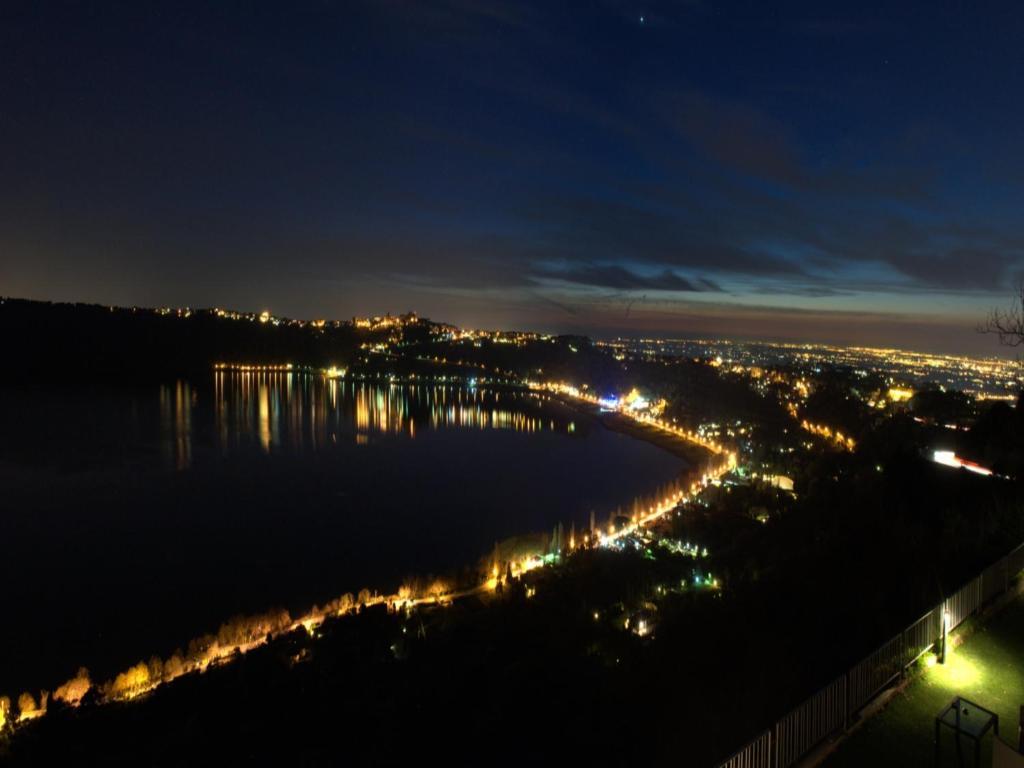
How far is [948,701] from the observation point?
2.50 meters

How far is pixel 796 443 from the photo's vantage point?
65.2 feet

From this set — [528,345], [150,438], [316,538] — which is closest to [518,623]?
[316,538]

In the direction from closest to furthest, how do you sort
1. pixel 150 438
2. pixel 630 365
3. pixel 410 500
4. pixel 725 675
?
pixel 725 675 → pixel 410 500 → pixel 150 438 → pixel 630 365

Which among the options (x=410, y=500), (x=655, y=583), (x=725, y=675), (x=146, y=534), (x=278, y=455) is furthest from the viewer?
(x=278, y=455)

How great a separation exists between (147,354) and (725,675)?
169 feet

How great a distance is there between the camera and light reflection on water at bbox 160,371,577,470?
22.1 m

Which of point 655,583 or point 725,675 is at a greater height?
point 725,675

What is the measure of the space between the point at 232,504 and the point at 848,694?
14.2 meters

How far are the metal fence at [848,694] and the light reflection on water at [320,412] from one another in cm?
1848

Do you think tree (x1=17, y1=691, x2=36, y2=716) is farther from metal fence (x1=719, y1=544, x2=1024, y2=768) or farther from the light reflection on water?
the light reflection on water

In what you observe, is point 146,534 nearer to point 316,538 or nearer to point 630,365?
point 316,538

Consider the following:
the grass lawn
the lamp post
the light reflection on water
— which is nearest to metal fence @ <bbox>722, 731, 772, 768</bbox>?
the grass lawn

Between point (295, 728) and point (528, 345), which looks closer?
point (295, 728)

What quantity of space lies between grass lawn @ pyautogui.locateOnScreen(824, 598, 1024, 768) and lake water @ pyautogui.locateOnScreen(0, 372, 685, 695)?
25.5 feet
